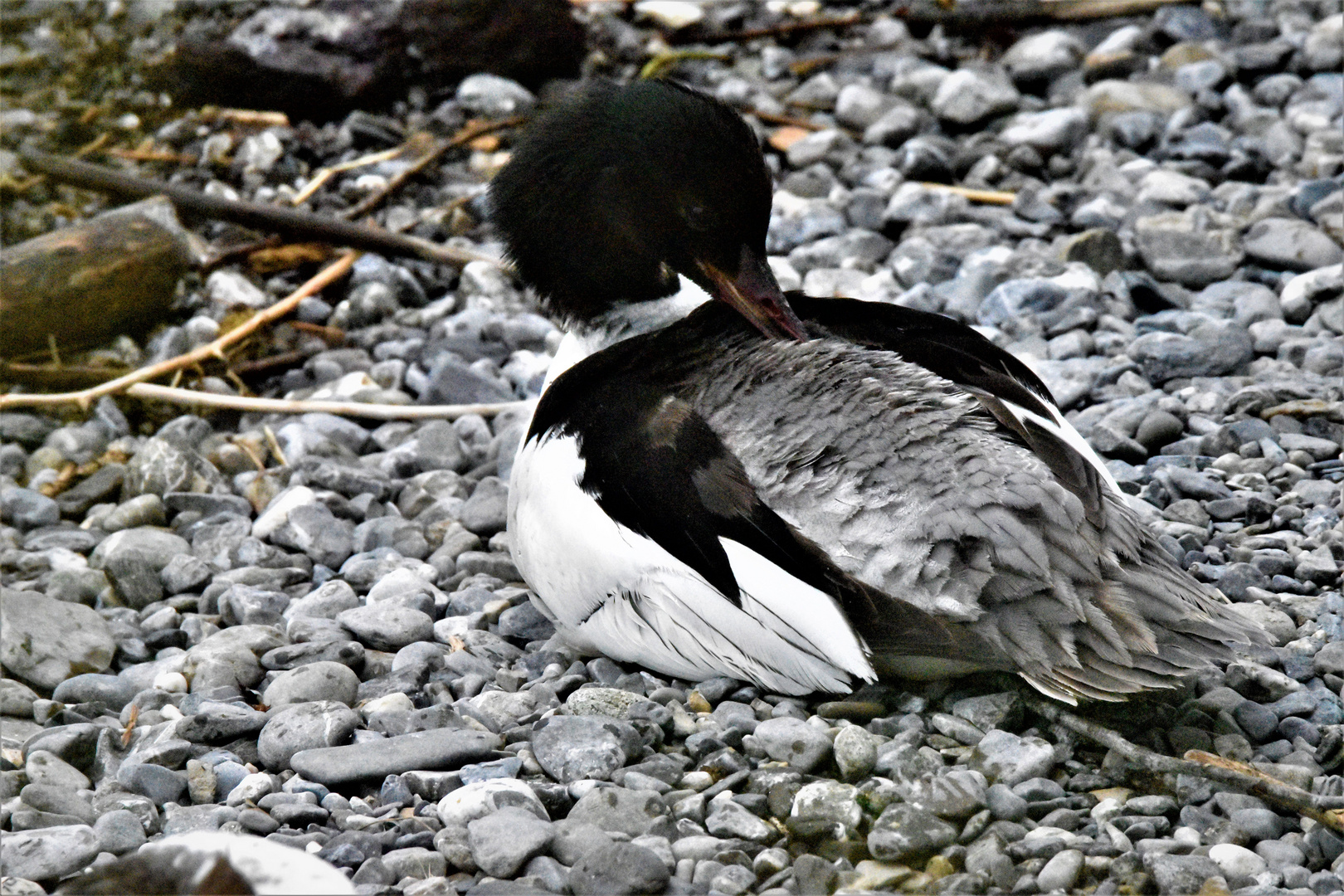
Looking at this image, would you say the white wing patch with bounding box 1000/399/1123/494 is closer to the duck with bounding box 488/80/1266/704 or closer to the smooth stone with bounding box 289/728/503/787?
the duck with bounding box 488/80/1266/704

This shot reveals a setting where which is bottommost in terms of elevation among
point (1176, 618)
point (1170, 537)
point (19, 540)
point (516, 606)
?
point (19, 540)

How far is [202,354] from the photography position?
428cm

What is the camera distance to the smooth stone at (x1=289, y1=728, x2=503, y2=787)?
2439 millimetres

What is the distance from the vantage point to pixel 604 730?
2.47 metres

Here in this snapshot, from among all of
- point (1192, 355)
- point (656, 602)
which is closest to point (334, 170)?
point (1192, 355)

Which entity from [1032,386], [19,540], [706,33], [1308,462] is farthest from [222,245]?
[1308,462]

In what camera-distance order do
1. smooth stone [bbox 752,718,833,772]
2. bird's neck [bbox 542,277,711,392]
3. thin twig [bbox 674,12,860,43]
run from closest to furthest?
1. smooth stone [bbox 752,718,833,772]
2. bird's neck [bbox 542,277,711,392]
3. thin twig [bbox 674,12,860,43]

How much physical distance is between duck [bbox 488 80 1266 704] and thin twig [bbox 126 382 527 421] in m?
0.85

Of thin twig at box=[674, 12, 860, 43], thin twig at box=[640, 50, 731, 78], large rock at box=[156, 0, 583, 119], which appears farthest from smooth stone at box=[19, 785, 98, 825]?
thin twig at box=[674, 12, 860, 43]

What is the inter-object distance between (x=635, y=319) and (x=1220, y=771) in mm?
1538

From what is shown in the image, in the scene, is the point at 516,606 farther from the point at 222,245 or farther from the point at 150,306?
the point at 222,245

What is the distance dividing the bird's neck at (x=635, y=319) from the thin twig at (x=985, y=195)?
1.90m

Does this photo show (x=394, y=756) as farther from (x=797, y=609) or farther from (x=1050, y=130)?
(x=1050, y=130)

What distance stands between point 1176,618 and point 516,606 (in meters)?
1.35
